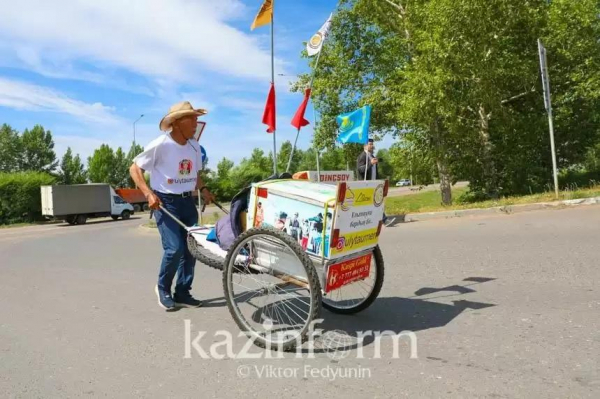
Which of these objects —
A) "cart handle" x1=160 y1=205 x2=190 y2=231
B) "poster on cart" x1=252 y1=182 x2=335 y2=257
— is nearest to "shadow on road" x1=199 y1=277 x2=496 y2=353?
"poster on cart" x1=252 y1=182 x2=335 y2=257

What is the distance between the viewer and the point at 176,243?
461 cm

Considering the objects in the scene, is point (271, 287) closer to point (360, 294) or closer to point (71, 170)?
point (360, 294)

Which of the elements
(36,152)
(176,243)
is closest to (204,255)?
(176,243)

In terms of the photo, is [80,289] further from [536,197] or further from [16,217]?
[16,217]

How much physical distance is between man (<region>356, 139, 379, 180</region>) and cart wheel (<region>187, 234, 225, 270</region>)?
6.34 m

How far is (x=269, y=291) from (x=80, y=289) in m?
3.26

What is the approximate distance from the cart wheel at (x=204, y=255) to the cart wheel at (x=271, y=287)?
282 millimetres

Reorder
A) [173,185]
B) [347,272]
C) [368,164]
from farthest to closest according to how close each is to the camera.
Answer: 1. [368,164]
2. [173,185]
3. [347,272]

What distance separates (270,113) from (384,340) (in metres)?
9.55

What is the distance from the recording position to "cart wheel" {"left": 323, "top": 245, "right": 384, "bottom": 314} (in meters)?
4.29

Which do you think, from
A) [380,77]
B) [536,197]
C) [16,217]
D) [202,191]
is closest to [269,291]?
[202,191]

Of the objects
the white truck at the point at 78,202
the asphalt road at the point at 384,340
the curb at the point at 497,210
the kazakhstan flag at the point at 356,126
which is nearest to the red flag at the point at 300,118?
the kazakhstan flag at the point at 356,126

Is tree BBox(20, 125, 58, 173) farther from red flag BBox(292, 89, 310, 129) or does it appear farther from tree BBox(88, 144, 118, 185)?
red flag BBox(292, 89, 310, 129)

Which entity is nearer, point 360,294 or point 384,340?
point 384,340
